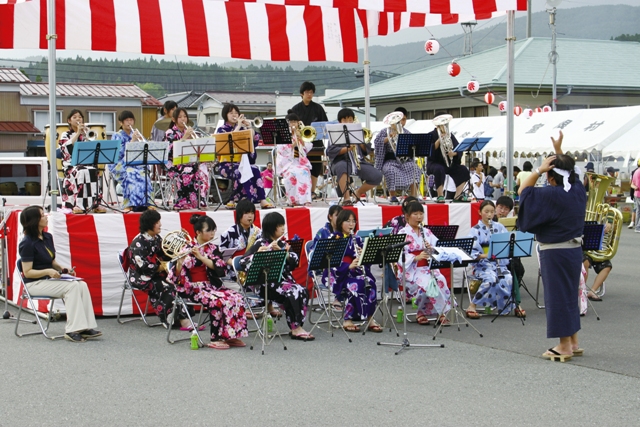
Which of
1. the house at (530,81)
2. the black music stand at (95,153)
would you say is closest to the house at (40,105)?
the house at (530,81)

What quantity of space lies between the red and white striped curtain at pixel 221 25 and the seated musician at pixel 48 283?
4.19 metres

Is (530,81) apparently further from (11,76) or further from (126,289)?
(11,76)

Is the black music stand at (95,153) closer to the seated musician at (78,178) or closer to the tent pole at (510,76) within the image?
the seated musician at (78,178)

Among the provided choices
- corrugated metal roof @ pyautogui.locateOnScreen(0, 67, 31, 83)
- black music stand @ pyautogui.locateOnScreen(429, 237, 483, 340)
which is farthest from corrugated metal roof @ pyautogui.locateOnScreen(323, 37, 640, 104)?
Result: black music stand @ pyautogui.locateOnScreen(429, 237, 483, 340)

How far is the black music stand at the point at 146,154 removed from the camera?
36.0ft

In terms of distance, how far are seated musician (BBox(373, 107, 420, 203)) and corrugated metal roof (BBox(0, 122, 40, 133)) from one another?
3178cm

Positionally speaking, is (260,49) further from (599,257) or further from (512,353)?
(512,353)

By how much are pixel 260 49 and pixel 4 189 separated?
5.80 meters

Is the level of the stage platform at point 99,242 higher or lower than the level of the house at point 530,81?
lower

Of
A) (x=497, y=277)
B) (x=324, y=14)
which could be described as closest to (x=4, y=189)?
(x=324, y=14)

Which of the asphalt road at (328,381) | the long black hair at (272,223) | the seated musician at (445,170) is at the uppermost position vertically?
the seated musician at (445,170)

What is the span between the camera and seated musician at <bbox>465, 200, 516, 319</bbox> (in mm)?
10289

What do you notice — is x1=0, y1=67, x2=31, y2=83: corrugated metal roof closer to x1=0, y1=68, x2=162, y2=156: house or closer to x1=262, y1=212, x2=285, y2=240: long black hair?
x1=0, y1=68, x2=162, y2=156: house

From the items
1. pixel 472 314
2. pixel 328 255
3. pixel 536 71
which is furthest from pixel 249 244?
pixel 536 71
